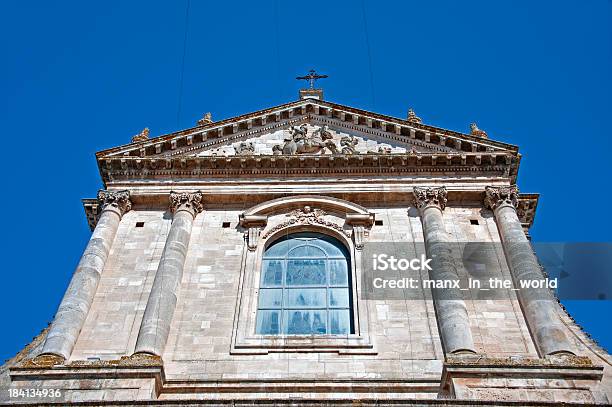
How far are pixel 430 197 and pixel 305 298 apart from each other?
4706mm

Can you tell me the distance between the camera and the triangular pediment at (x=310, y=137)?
21.9 m

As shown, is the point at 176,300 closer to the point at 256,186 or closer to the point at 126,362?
the point at 126,362

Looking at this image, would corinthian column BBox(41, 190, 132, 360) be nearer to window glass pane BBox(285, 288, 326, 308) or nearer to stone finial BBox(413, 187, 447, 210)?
window glass pane BBox(285, 288, 326, 308)

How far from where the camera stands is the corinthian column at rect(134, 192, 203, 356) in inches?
634

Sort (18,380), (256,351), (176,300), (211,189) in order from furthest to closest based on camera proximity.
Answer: (211,189)
(176,300)
(256,351)
(18,380)

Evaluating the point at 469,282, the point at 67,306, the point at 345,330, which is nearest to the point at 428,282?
the point at 469,282

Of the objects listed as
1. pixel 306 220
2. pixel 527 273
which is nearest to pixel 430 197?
pixel 306 220

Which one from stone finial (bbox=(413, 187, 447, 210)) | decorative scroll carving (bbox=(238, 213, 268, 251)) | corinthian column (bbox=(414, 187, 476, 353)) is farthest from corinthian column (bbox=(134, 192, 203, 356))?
corinthian column (bbox=(414, 187, 476, 353))

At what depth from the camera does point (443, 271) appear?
17750 mm

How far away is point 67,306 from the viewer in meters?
17.0

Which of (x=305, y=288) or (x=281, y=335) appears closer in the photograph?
(x=281, y=335)

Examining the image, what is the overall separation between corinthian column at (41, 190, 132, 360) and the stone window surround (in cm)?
345

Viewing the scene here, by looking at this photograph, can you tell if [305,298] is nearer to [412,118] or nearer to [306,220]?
[306,220]

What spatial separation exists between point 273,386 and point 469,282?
565 centimetres
